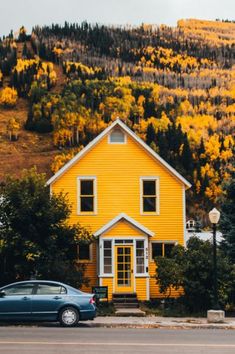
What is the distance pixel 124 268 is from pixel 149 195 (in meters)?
4.08

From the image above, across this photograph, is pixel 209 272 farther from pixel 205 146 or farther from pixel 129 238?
pixel 205 146

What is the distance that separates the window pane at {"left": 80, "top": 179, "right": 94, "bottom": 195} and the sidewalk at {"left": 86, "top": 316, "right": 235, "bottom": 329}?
9.67 meters

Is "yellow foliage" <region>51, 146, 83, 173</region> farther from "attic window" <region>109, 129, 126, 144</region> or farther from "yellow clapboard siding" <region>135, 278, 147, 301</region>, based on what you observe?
"yellow clapboard siding" <region>135, 278, 147, 301</region>

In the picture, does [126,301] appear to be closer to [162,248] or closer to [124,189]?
[162,248]

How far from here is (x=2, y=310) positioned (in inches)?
949

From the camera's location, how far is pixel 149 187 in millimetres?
36719

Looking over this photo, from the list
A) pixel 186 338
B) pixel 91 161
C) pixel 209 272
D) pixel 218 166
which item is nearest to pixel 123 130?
pixel 91 161

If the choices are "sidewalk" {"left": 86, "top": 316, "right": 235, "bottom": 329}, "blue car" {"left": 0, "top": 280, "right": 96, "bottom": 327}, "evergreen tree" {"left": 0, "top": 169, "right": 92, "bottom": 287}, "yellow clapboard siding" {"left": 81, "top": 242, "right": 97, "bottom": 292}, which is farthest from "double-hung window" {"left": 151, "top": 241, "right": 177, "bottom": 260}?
"blue car" {"left": 0, "top": 280, "right": 96, "bottom": 327}

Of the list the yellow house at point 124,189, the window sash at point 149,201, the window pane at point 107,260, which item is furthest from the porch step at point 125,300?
the window sash at point 149,201

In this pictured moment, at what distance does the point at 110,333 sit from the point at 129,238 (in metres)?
13.4

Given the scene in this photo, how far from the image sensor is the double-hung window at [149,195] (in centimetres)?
3650

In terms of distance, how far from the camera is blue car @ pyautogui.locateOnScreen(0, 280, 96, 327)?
24047 mm

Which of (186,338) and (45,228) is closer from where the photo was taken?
(186,338)

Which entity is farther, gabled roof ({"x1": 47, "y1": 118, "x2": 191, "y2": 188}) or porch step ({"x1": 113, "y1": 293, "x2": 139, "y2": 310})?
gabled roof ({"x1": 47, "y1": 118, "x2": 191, "y2": 188})
